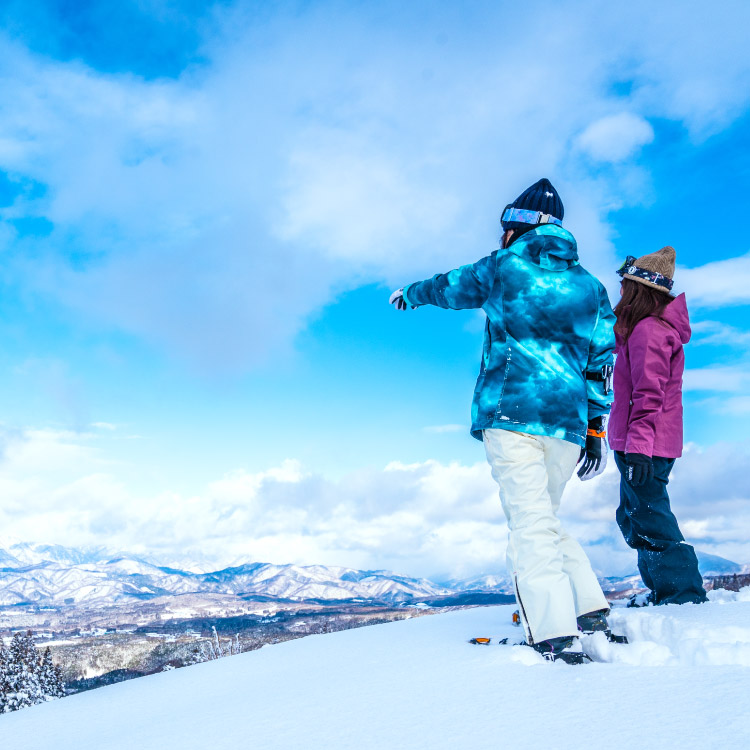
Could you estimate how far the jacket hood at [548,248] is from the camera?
3.65m

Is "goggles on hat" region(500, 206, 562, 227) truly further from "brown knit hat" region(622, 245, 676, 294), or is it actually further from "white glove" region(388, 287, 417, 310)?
"brown knit hat" region(622, 245, 676, 294)

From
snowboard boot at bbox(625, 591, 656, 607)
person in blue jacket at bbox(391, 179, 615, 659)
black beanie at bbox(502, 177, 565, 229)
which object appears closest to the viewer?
person in blue jacket at bbox(391, 179, 615, 659)

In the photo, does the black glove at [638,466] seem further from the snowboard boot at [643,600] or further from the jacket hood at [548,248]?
the jacket hood at [548,248]

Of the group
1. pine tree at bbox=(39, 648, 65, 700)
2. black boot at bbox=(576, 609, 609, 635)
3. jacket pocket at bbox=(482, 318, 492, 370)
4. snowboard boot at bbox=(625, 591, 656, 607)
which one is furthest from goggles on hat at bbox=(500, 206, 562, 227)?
pine tree at bbox=(39, 648, 65, 700)

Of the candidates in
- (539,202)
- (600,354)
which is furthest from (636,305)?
(539,202)

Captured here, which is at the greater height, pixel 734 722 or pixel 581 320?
pixel 581 320

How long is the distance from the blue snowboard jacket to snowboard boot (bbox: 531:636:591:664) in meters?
1.14

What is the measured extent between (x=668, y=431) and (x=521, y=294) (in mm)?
2497

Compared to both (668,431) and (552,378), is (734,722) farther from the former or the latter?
(668,431)

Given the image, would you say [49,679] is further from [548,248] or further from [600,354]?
[548,248]

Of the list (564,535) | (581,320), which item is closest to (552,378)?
(581,320)

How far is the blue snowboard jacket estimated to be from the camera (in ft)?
11.7

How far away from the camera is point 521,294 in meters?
3.64

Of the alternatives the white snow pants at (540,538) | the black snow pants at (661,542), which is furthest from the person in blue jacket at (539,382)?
the black snow pants at (661,542)
